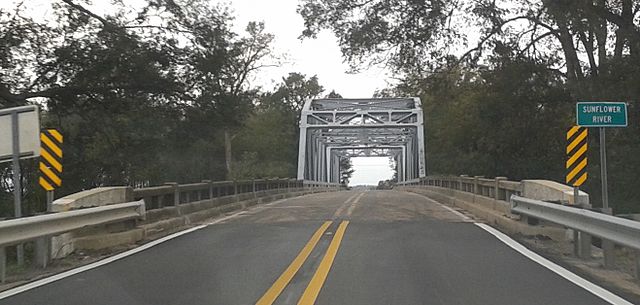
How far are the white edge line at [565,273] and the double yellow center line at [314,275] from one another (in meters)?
2.90

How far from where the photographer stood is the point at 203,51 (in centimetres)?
2128

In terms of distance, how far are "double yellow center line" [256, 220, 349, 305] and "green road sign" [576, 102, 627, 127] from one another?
14.8ft

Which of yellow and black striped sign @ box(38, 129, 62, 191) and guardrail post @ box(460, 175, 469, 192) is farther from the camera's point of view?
guardrail post @ box(460, 175, 469, 192)

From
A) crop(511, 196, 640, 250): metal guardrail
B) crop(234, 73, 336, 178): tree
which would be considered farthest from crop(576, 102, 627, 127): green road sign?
crop(234, 73, 336, 178): tree

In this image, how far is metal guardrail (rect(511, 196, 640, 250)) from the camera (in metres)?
6.97

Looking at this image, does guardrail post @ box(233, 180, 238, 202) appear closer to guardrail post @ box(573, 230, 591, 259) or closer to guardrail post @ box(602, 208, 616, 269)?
guardrail post @ box(573, 230, 591, 259)

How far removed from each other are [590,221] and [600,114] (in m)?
2.97

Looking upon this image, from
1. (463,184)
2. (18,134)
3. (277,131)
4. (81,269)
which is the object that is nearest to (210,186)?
(463,184)

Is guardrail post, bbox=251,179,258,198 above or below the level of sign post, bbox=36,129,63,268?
below

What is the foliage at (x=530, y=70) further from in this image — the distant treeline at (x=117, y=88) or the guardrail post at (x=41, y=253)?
the guardrail post at (x=41, y=253)

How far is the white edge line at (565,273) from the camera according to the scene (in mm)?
6777

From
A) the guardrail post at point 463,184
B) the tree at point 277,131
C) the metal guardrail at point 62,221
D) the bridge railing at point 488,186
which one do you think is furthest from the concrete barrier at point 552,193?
the tree at point 277,131

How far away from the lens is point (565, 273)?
8.23 m

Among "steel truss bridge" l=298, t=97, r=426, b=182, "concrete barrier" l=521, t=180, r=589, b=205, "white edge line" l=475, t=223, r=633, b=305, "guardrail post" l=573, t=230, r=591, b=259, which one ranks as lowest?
"white edge line" l=475, t=223, r=633, b=305
